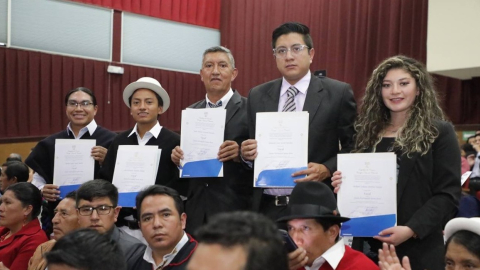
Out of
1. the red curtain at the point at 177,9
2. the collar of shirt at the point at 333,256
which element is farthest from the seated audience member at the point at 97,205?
the red curtain at the point at 177,9

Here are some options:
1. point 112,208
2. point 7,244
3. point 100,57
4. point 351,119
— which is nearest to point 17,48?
point 100,57

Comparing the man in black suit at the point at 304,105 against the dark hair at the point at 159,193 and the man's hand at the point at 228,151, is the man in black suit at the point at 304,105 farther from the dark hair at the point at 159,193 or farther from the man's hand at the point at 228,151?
the dark hair at the point at 159,193

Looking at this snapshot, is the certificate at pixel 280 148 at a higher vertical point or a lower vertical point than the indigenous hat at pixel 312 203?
higher

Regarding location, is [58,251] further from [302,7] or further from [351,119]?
[302,7]

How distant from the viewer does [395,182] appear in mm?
2395

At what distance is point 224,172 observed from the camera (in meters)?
3.14

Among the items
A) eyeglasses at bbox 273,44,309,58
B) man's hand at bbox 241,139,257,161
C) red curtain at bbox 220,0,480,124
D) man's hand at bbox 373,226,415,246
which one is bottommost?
man's hand at bbox 373,226,415,246

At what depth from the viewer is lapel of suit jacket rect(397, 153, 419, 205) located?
2.45m

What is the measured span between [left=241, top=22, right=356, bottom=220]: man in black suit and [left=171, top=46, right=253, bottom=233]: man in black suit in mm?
238

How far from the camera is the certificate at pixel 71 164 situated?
3623 mm

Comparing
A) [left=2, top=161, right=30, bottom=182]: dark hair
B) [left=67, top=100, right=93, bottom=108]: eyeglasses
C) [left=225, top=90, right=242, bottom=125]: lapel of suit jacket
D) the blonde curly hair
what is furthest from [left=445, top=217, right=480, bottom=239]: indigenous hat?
[left=2, top=161, right=30, bottom=182]: dark hair

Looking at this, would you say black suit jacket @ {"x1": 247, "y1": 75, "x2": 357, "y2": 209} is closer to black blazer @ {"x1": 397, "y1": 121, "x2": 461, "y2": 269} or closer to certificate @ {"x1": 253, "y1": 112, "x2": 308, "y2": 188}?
certificate @ {"x1": 253, "y1": 112, "x2": 308, "y2": 188}

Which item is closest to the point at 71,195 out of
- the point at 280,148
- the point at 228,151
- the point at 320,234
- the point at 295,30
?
the point at 228,151

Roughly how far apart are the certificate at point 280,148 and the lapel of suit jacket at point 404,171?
43cm
